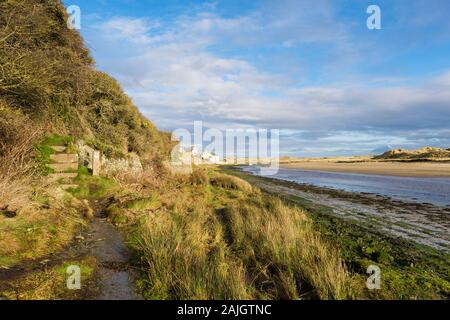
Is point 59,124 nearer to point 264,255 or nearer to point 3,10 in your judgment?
point 3,10

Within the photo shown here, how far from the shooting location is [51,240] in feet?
27.0

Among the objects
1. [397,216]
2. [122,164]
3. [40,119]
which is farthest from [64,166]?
[397,216]

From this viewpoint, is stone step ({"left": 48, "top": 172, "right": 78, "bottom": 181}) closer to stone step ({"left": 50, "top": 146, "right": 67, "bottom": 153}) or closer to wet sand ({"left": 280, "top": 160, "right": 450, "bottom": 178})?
stone step ({"left": 50, "top": 146, "right": 67, "bottom": 153})

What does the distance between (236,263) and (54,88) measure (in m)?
13.3

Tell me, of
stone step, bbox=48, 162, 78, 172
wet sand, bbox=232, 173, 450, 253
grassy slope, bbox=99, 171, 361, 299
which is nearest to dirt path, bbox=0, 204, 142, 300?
grassy slope, bbox=99, 171, 361, 299

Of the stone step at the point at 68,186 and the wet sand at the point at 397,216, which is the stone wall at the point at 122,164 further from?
the wet sand at the point at 397,216

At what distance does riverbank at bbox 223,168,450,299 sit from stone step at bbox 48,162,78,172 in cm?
1129

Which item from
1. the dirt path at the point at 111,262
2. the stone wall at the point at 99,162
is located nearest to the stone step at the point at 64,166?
the stone wall at the point at 99,162

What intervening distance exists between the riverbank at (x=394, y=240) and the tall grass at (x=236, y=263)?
100cm

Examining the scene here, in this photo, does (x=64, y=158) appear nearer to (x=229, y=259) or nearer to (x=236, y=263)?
(x=229, y=259)

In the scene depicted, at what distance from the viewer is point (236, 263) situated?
750 centimetres

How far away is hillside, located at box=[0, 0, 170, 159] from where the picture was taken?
1100 centimetres

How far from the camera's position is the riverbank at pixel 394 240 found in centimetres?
709
